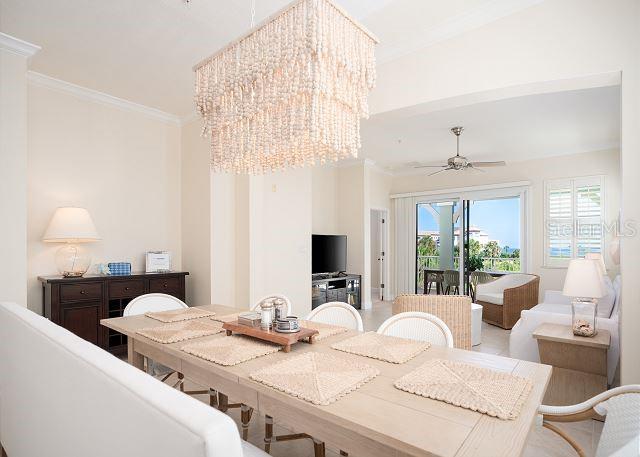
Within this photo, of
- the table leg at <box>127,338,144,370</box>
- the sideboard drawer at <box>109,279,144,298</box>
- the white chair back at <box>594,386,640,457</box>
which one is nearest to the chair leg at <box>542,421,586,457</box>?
the white chair back at <box>594,386,640,457</box>

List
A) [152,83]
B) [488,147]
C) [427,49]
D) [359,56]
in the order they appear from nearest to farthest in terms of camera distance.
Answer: [359,56]
[427,49]
[152,83]
[488,147]

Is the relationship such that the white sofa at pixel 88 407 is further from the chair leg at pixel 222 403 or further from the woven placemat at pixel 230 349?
the chair leg at pixel 222 403

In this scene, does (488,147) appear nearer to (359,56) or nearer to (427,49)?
(427,49)

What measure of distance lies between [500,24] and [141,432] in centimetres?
301

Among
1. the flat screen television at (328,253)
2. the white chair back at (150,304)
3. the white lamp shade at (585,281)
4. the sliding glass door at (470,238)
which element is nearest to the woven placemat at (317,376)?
the white chair back at (150,304)

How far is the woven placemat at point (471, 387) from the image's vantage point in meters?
1.18

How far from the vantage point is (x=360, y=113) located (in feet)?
6.75

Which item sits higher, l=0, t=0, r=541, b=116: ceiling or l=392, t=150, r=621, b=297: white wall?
l=0, t=0, r=541, b=116: ceiling

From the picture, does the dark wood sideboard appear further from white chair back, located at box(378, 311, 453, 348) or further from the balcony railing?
the balcony railing

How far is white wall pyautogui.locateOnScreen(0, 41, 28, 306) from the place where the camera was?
9.54 feet

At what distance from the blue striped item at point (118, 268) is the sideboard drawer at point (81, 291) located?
249mm

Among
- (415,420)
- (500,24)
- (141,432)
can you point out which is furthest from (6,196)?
(500,24)

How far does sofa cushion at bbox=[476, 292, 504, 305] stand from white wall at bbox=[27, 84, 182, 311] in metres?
A: 4.71

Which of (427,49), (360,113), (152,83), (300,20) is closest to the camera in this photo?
(300,20)
